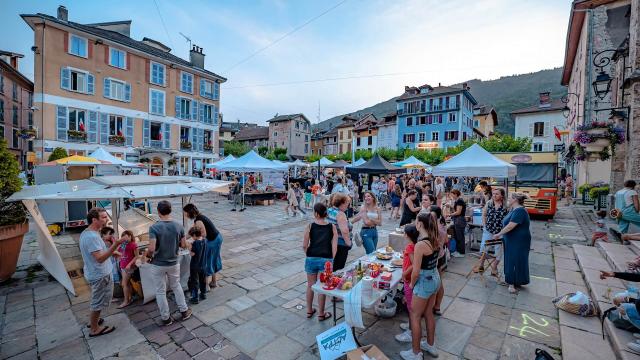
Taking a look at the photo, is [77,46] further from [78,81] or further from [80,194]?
[80,194]

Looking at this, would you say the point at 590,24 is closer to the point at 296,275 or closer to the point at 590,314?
the point at 590,314

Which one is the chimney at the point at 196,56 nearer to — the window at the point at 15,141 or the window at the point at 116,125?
the window at the point at 116,125

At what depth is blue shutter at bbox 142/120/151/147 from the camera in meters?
23.1

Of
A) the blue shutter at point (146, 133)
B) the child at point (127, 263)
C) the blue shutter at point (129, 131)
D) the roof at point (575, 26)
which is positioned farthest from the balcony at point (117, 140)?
the roof at point (575, 26)

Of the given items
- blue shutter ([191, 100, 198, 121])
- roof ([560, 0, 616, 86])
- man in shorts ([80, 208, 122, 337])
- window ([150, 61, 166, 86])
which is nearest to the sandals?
man in shorts ([80, 208, 122, 337])

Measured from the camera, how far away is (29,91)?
111 feet

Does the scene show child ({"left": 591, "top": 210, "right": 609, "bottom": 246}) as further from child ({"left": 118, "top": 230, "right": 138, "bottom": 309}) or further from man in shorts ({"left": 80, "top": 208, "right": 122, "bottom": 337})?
child ({"left": 118, "top": 230, "right": 138, "bottom": 309})

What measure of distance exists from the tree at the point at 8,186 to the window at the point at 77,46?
19402mm

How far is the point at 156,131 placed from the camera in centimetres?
2517

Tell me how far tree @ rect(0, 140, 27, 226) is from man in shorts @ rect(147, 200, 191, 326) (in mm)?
3745

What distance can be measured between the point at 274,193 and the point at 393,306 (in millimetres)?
12564

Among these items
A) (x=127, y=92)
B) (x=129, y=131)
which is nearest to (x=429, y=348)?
(x=129, y=131)

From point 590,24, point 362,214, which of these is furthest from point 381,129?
point 362,214

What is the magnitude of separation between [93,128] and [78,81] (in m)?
3.27
